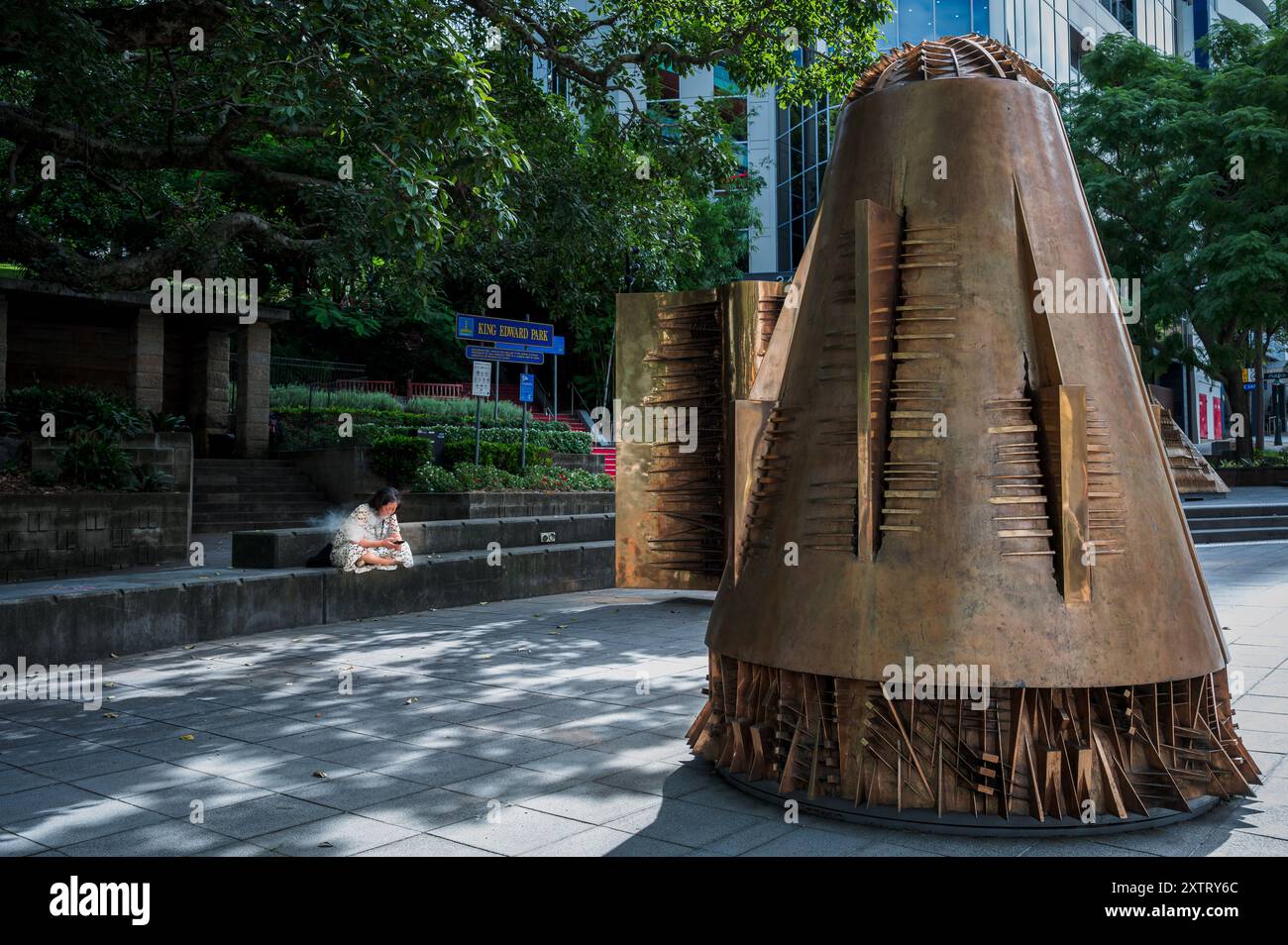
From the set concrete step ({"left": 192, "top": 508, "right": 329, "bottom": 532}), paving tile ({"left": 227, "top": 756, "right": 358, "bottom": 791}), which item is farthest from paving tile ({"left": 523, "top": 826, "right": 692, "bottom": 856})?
concrete step ({"left": 192, "top": 508, "right": 329, "bottom": 532})

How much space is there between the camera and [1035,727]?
3.97 m

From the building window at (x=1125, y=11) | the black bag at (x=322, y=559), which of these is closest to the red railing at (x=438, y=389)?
the black bag at (x=322, y=559)

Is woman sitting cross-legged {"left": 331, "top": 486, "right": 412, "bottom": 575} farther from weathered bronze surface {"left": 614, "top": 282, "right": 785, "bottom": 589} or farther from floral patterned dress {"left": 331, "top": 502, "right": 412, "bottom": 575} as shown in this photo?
weathered bronze surface {"left": 614, "top": 282, "right": 785, "bottom": 589}

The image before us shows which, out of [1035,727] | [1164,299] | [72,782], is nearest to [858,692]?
[1035,727]

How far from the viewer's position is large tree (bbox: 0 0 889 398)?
8.23 m

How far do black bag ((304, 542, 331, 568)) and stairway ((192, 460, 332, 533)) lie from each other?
331 inches

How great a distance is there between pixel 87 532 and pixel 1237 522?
18.2 metres

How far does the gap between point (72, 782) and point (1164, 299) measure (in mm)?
26089

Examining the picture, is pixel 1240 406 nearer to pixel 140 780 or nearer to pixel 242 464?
pixel 242 464

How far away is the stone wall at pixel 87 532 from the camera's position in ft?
37.6

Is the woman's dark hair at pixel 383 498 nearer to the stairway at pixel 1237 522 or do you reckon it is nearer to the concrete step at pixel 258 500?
the concrete step at pixel 258 500

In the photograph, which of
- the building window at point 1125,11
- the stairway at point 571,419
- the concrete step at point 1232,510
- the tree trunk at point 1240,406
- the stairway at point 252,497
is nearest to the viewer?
the concrete step at point 1232,510

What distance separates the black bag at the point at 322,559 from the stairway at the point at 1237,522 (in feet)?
46.0

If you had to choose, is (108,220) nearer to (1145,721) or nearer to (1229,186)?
(1145,721)
